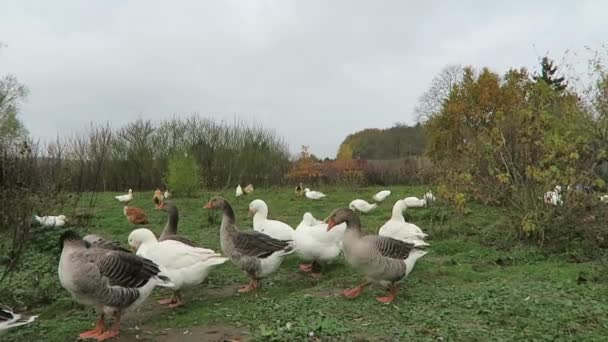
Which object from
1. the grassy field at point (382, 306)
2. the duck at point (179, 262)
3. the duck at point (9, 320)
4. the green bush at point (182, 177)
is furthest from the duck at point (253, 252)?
the green bush at point (182, 177)

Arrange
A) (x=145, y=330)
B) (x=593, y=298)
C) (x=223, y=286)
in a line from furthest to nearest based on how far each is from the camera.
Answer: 1. (x=223, y=286)
2. (x=593, y=298)
3. (x=145, y=330)

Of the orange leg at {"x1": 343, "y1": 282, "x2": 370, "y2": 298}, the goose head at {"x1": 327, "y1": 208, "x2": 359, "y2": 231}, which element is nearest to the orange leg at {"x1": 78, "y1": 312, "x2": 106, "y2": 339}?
the orange leg at {"x1": 343, "y1": 282, "x2": 370, "y2": 298}

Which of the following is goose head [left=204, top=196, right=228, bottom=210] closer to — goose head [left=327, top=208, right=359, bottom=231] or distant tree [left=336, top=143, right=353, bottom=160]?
goose head [left=327, top=208, right=359, bottom=231]

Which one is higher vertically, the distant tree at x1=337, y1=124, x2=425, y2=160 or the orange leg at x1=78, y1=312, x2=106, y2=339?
the distant tree at x1=337, y1=124, x2=425, y2=160

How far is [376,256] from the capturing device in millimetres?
5863

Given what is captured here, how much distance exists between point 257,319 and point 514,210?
6076 mm

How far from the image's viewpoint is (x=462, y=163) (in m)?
10.1

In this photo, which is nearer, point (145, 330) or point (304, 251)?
point (145, 330)

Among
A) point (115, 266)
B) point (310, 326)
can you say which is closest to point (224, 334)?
point (310, 326)

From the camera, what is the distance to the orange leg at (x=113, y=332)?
4947mm

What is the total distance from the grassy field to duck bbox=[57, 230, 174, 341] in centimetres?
32

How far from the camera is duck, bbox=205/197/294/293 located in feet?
21.5

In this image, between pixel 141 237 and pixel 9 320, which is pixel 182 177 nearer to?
pixel 141 237

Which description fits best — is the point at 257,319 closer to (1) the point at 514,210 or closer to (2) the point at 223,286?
(2) the point at 223,286
